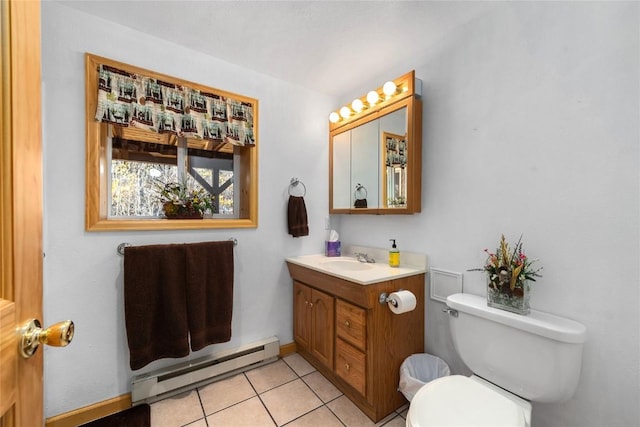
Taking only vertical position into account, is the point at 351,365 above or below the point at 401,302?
below

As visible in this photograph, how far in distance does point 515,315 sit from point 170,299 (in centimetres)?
185

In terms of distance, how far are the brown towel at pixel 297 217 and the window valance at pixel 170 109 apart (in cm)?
55

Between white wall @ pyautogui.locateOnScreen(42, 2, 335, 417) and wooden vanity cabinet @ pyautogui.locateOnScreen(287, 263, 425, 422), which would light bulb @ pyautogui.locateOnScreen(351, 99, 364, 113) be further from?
wooden vanity cabinet @ pyautogui.locateOnScreen(287, 263, 425, 422)

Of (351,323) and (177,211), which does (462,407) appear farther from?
(177,211)

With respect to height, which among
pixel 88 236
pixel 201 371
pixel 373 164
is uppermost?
pixel 373 164

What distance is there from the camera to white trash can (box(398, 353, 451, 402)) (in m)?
1.57

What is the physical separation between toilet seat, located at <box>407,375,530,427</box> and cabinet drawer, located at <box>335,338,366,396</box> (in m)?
0.48

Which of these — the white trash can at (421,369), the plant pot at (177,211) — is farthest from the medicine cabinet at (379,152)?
the plant pot at (177,211)

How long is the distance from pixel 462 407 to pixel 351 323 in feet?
2.26

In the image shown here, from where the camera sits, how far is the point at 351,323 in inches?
64.4

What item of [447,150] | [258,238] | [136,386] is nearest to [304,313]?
[258,238]

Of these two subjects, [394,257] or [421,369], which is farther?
[394,257]

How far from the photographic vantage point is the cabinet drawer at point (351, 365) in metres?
1.57

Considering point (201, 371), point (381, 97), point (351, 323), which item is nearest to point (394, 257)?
point (351, 323)
